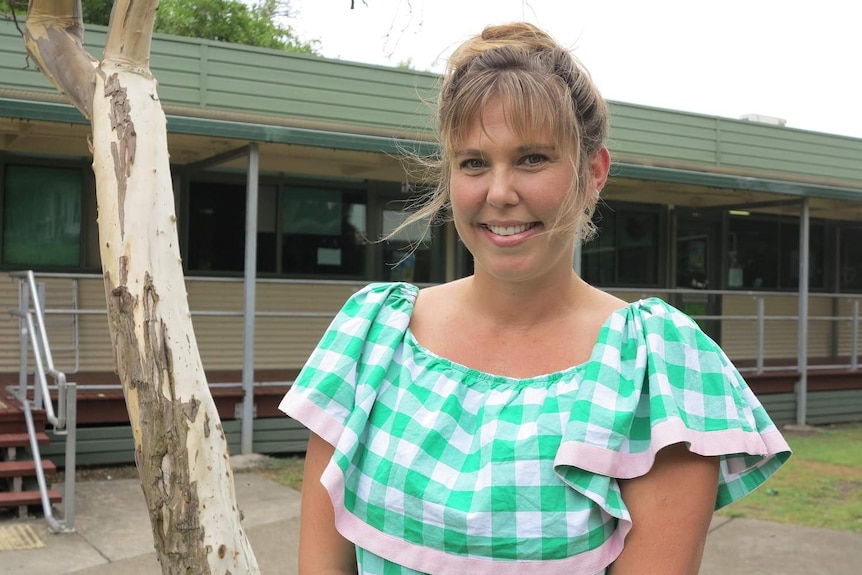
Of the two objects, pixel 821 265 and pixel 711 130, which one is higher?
pixel 711 130

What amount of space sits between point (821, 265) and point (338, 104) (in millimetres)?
9056

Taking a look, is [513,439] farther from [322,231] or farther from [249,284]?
[322,231]

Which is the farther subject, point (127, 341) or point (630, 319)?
point (127, 341)

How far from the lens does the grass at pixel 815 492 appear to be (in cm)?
695

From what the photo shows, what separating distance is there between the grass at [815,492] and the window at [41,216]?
6898 millimetres

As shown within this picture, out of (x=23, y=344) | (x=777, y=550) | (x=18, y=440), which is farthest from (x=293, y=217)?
(x=777, y=550)

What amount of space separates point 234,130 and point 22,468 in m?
3.28

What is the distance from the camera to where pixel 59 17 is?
16.4ft

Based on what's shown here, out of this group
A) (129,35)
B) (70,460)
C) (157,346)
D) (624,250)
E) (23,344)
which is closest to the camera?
(157,346)

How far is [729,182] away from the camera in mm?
10969

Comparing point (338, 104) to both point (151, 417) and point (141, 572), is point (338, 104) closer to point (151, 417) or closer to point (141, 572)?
point (141, 572)

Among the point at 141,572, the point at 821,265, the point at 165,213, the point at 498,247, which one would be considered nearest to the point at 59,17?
the point at 165,213

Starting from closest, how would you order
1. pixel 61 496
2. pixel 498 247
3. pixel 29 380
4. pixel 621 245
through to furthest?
pixel 498 247 → pixel 61 496 → pixel 29 380 → pixel 621 245

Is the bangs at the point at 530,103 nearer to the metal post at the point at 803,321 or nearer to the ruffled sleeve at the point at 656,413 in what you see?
the ruffled sleeve at the point at 656,413
